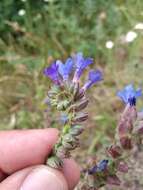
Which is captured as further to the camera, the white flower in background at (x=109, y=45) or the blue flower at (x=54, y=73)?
the white flower in background at (x=109, y=45)

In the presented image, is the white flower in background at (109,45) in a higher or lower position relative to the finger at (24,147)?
higher

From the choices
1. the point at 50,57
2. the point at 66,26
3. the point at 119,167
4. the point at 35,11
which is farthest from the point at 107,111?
the point at 119,167

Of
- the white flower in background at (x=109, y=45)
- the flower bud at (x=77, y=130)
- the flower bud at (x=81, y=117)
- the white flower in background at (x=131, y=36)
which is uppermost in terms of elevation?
the white flower in background at (x=131, y=36)

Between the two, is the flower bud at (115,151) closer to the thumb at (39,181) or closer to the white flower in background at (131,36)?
the thumb at (39,181)

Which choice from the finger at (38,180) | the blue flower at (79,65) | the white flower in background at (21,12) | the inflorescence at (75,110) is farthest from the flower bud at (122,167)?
the white flower in background at (21,12)

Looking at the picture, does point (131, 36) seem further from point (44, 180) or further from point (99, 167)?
point (44, 180)

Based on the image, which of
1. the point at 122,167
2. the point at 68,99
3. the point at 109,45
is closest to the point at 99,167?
the point at 122,167

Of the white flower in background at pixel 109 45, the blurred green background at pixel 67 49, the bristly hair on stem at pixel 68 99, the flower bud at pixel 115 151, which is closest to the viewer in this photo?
the bristly hair on stem at pixel 68 99
